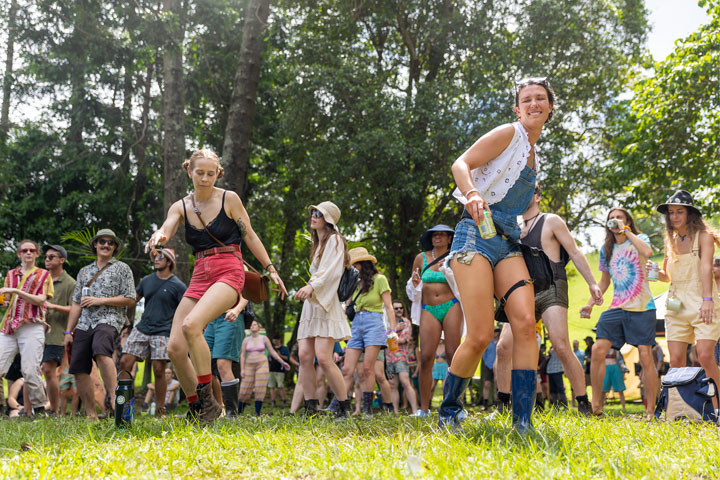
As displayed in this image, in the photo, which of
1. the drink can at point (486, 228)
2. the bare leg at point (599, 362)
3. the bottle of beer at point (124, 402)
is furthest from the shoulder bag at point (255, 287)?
the bare leg at point (599, 362)

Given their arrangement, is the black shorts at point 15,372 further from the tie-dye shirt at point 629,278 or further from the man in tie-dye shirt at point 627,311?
the tie-dye shirt at point 629,278

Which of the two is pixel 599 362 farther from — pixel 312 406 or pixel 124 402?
pixel 124 402

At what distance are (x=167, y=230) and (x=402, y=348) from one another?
23.9 ft

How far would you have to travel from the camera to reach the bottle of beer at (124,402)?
14.9 feet

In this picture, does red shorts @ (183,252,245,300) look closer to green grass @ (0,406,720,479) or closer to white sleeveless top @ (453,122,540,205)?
green grass @ (0,406,720,479)

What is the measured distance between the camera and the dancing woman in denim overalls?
12.4ft

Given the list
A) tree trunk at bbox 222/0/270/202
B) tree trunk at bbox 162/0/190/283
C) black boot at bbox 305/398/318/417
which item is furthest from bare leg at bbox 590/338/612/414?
tree trunk at bbox 162/0/190/283

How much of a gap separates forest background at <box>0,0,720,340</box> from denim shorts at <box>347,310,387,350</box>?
343 inches

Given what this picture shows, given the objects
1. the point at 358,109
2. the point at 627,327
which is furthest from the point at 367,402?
the point at 358,109

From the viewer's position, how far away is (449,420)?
390 centimetres

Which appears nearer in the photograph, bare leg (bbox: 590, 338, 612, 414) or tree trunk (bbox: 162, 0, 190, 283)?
bare leg (bbox: 590, 338, 612, 414)

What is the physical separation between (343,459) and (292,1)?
18.2 m

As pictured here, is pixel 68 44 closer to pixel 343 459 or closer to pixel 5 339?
pixel 5 339

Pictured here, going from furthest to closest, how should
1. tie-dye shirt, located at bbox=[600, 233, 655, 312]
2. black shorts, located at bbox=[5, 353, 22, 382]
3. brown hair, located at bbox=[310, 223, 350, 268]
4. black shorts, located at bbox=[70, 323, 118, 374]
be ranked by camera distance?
black shorts, located at bbox=[5, 353, 22, 382] → black shorts, located at bbox=[70, 323, 118, 374] → tie-dye shirt, located at bbox=[600, 233, 655, 312] → brown hair, located at bbox=[310, 223, 350, 268]
